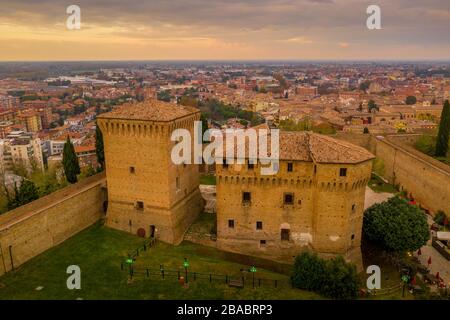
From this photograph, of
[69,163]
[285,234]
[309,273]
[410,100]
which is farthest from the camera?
[410,100]

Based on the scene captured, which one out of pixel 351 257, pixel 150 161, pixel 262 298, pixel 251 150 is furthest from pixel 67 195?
pixel 351 257

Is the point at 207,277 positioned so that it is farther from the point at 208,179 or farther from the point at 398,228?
the point at 208,179

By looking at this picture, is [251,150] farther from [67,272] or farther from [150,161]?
[67,272]

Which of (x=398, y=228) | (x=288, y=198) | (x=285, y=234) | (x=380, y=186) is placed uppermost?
(x=288, y=198)

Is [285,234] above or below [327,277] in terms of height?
above

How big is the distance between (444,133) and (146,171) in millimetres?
36401

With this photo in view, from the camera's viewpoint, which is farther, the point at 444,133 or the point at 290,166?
the point at 444,133

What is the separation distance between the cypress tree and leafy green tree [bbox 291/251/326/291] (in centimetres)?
3320

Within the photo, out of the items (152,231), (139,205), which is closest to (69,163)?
(139,205)

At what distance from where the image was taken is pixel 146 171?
27.0 metres

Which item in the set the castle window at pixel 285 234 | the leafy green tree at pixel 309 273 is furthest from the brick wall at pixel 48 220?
the leafy green tree at pixel 309 273

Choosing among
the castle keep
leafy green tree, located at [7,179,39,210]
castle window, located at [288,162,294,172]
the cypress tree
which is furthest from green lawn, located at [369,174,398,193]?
leafy green tree, located at [7,179,39,210]

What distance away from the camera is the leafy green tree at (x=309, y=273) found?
835 inches

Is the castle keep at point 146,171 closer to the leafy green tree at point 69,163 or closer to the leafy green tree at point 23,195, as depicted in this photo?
the leafy green tree at point 23,195
